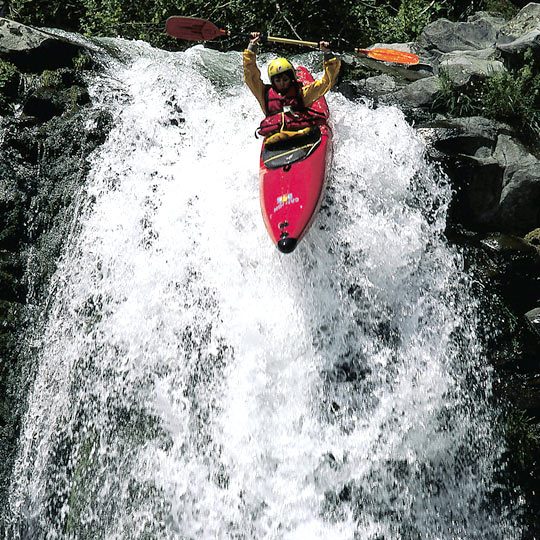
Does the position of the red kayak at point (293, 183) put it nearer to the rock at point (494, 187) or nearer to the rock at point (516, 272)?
the rock at point (494, 187)

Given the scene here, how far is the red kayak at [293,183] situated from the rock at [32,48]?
2.45 metres

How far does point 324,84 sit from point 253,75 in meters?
0.57

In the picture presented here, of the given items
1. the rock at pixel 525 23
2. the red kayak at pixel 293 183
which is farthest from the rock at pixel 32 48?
the rock at pixel 525 23

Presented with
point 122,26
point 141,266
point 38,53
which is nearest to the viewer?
point 141,266

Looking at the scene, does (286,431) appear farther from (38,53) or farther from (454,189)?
(38,53)

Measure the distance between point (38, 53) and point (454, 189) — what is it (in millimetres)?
3936

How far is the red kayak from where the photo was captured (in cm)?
382

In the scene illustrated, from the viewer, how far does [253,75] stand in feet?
15.0

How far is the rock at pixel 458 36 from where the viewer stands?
6.22 metres

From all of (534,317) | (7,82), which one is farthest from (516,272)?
(7,82)

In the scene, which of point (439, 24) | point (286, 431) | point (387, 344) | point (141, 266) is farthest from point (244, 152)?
point (439, 24)

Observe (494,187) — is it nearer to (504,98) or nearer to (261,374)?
(504,98)

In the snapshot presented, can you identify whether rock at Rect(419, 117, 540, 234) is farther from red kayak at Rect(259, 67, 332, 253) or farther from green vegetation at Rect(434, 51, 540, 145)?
red kayak at Rect(259, 67, 332, 253)

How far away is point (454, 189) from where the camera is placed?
14.7 feet
